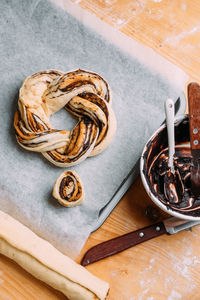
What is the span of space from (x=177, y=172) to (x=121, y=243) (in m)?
0.21

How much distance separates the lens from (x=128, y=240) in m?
0.88

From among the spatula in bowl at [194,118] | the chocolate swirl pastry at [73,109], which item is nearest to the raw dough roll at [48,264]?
the chocolate swirl pastry at [73,109]

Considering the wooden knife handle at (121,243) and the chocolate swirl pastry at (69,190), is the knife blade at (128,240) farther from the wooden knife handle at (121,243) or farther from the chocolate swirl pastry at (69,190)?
the chocolate swirl pastry at (69,190)

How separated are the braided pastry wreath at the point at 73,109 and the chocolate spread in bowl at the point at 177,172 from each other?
0.39ft

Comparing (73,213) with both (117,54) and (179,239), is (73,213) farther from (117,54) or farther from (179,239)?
(117,54)

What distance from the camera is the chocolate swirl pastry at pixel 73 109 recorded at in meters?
0.86

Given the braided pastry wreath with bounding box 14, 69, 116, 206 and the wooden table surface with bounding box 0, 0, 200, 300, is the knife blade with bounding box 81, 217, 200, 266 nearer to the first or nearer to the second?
the wooden table surface with bounding box 0, 0, 200, 300

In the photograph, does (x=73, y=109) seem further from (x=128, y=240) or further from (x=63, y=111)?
(x=128, y=240)

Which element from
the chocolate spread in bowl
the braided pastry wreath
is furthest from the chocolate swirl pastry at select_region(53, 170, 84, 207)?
the chocolate spread in bowl

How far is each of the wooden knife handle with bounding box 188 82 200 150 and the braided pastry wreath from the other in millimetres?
200

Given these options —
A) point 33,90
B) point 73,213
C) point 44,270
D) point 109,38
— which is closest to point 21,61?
point 33,90

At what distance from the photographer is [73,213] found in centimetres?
88

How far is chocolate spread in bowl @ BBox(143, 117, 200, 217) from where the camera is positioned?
83cm

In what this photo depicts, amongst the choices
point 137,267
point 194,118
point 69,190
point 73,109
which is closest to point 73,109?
point 73,109
